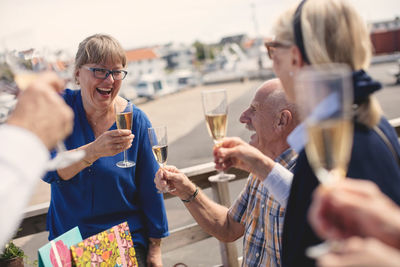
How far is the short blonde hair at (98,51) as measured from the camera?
100 inches

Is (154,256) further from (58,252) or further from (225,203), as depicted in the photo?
(58,252)

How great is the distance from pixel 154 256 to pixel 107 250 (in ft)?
2.00

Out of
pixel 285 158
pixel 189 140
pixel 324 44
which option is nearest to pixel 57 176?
pixel 285 158

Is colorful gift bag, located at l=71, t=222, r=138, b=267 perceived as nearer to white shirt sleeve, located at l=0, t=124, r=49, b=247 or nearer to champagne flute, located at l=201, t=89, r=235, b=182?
champagne flute, located at l=201, t=89, r=235, b=182

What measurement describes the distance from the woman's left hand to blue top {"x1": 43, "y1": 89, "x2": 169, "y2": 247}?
0.07m

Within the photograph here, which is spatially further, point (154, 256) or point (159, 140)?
point (154, 256)

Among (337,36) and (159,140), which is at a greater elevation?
(337,36)

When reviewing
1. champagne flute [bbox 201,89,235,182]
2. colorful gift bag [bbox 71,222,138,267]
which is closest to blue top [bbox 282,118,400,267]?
champagne flute [bbox 201,89,235,182]

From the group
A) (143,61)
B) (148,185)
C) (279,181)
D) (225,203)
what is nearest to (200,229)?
(225,203)

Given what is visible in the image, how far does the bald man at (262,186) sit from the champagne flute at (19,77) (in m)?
1.11

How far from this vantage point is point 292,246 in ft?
4.57

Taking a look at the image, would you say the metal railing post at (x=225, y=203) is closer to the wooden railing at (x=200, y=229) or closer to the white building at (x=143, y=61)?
the wooden railing at (x=200, y=229)

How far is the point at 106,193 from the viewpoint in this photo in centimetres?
262

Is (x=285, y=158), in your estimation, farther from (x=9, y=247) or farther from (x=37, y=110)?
(x=9, y=247)
